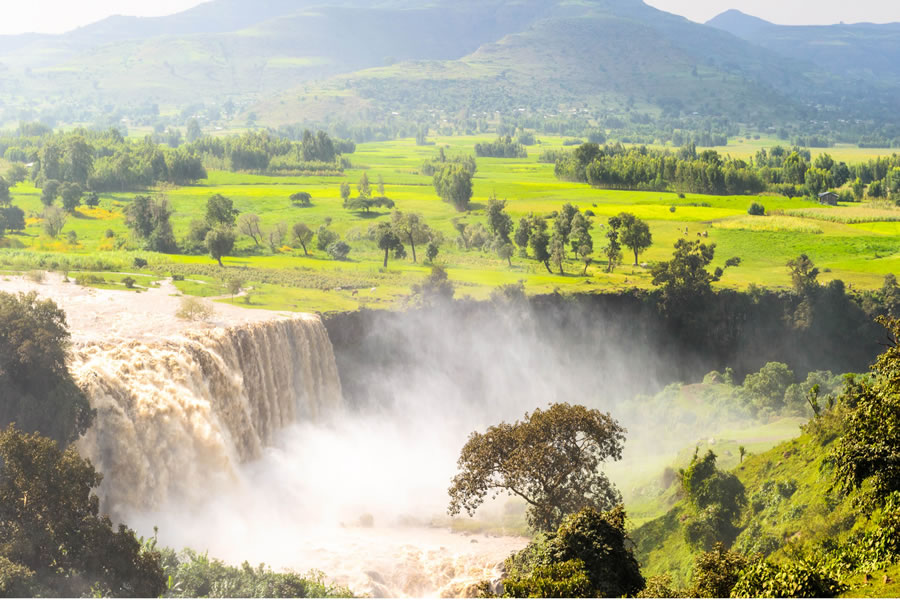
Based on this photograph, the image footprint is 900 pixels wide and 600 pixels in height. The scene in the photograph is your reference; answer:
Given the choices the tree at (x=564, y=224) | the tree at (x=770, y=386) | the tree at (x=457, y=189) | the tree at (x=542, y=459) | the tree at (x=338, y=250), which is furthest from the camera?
the tree at (x=457, y=189)

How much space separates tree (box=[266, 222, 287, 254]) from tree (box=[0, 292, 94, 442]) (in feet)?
177

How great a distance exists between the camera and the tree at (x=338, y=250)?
9538 centimetres

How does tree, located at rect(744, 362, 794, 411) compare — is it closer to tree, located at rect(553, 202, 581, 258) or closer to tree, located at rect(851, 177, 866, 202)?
tree, located at rect(553, 202, 581, 258)

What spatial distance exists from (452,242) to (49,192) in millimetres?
50648

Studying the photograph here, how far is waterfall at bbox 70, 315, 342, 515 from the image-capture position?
153ft

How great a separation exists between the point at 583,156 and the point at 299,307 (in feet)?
338

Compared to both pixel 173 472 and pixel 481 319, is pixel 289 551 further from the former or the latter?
pixel 481 319

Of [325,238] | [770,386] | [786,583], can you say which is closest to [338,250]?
[325,238]

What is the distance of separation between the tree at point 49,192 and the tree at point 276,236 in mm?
27239

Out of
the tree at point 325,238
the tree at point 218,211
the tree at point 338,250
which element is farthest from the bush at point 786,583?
the tree at point 218,211

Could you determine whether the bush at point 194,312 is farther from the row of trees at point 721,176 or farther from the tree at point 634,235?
the row of trees at point 721,176

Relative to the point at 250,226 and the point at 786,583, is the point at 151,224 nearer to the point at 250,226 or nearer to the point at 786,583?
the point at 250,226

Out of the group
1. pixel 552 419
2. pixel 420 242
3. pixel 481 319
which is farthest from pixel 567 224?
pixel 552 419

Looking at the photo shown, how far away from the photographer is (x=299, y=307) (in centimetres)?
7006
